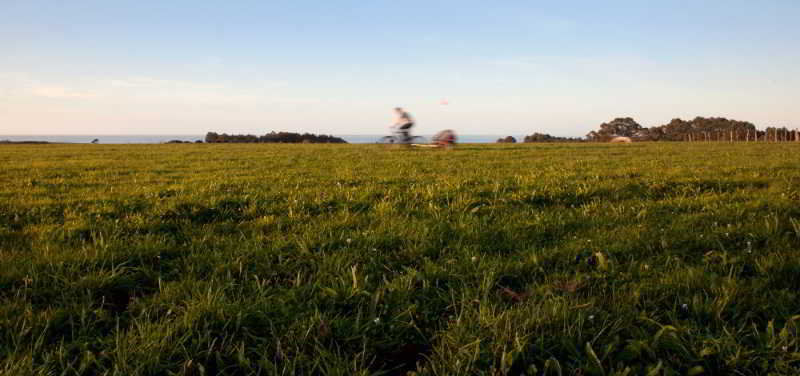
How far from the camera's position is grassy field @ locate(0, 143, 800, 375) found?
2.11 metres

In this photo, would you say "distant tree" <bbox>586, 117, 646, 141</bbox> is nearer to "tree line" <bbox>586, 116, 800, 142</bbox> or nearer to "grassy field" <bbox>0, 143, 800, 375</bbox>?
"tree line" <bbox>586, 116, 800, 142</bbox>

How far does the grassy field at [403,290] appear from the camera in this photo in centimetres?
211

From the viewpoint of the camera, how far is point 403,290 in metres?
2.82

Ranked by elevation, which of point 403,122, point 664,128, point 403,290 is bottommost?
point 403,290

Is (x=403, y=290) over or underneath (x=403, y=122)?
underneath

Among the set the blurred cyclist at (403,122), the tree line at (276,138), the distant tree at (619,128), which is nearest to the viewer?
the blurred cyclist at (403,122)

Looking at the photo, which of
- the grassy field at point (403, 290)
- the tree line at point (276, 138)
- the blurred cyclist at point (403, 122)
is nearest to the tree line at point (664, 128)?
the tree line at point (276, 138)

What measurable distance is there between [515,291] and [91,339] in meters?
2.72

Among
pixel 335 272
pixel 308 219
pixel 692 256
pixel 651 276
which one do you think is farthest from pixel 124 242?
pixel 692 256

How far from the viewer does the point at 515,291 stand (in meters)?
2.88

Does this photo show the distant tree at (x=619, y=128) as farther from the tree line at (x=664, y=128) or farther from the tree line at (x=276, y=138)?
the tree line at (x=276, y=138)

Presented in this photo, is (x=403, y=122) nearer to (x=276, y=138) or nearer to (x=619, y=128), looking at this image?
(x=276, y=138)

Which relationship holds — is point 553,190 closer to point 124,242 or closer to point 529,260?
point 529,260

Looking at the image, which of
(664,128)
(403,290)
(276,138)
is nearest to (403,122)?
(403,290)
